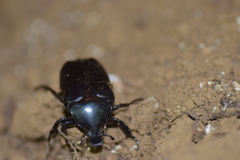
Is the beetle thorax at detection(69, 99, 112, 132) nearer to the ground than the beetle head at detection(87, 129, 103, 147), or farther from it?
farther from it

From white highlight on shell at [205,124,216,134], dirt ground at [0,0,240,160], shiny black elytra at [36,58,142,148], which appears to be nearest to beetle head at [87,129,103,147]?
shiny black elytra at [36,58,142,148]

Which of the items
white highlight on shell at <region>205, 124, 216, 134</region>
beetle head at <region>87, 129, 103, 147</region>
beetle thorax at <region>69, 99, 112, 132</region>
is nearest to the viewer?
white highlight on shell at <region>205, 124, 216, 134</region>

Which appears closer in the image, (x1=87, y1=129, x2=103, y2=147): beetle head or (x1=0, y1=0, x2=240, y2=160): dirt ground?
(x1=0, y1=0, x2=240, y2=160): dirt ground

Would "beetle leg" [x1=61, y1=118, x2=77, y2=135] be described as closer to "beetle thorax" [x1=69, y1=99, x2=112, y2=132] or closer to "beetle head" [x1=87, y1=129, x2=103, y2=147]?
"beetle thorax" [x1=69, y1=99, x2=112, y2=132]

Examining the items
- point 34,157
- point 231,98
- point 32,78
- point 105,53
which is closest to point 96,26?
point 105,53

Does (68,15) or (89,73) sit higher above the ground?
(68,15)

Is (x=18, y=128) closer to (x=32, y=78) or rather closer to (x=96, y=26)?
(x=32, y=78)

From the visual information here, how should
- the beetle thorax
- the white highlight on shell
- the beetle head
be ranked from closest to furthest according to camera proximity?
the white highlight on shell → the beetle head → the beetle thorax
